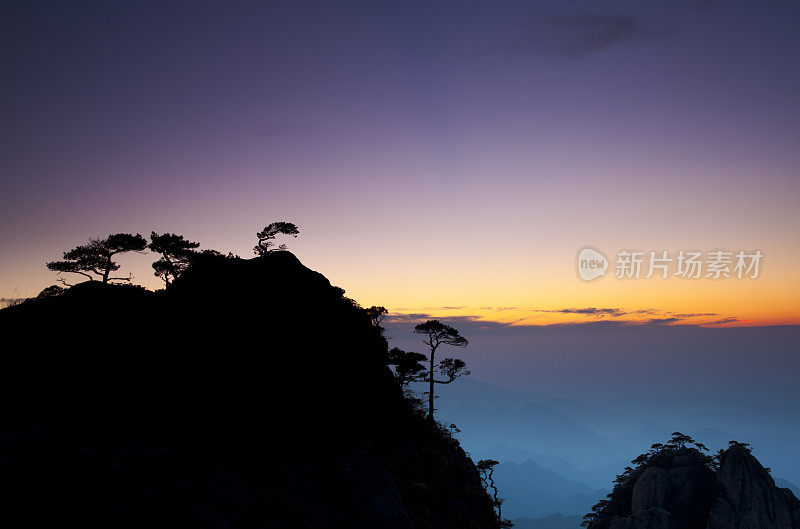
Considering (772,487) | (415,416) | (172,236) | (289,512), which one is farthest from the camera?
(772,487)

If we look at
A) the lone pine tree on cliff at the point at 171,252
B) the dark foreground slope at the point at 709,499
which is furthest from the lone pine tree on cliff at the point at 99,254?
the dark foreground slope at the point at 709,499

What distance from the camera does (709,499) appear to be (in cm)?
7038

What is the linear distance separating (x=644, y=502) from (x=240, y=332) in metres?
78.7

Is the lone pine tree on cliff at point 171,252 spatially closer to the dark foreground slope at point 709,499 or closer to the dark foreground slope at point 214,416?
the dark foreground slope at point 214,416

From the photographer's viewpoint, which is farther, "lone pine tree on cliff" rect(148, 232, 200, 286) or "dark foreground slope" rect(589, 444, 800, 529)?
"dark foreground slope" rect(589, 444, 800, 529)

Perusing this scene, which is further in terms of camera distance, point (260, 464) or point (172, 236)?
point (172, 236)

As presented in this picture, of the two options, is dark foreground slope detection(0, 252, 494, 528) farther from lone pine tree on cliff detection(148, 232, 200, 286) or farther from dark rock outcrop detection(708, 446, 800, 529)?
dark rock outcrop detection(708, 446, 800, 529)

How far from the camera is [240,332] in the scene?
23.6 m

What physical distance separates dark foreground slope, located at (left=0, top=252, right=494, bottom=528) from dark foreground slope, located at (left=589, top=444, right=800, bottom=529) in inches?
2360

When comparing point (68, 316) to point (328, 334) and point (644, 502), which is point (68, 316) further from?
point (644, 502)

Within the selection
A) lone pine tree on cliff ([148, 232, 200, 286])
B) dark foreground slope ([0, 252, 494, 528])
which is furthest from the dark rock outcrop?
lone pine tree on cliff ([148, 232, 200, 286])

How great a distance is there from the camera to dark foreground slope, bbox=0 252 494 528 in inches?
543

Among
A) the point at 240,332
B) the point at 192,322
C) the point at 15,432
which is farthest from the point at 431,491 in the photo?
the point at 15,432

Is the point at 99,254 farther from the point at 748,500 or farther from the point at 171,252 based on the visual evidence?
the point at 748,500
